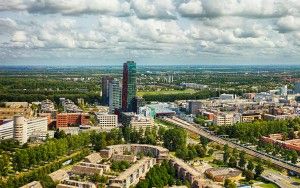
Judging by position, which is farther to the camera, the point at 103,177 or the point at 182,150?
the point at 182,150

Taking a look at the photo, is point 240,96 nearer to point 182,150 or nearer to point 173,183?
point 182,150

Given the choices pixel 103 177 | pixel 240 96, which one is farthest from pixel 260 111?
pixel 103 177

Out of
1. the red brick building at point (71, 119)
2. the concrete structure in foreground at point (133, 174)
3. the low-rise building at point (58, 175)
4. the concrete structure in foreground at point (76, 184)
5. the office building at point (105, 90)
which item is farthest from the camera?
the office building at point (105, 90)

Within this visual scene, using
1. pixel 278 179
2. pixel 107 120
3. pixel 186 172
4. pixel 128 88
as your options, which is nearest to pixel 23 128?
pixel 107 120

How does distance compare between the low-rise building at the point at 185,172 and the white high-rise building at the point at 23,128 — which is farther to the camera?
the white high-rise building at the point at 23,128

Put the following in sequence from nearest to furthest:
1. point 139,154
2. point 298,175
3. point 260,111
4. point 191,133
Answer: point 298,175
point 139,154
point 191,133
point 260,111

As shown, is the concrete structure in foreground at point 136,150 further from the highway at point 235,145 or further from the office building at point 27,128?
the office building at point 27,128

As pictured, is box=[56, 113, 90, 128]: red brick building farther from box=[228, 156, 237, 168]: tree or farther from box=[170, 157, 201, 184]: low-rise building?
box=[228, 156, 237, 168]: tree

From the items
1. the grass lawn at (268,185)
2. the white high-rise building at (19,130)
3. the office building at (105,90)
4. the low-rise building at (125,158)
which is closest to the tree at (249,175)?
the grass lawn at (268,185)
